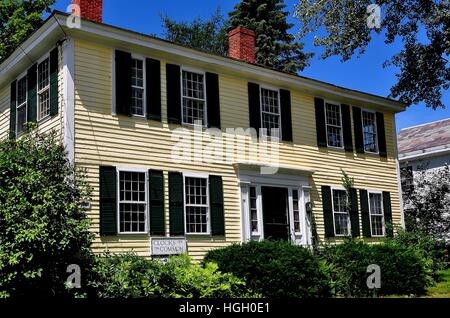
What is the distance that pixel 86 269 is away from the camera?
38.3ft

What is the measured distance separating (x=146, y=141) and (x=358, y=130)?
9316mm

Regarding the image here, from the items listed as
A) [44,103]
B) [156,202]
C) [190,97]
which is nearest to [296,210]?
[190,97]

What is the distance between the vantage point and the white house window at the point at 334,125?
2012 cm

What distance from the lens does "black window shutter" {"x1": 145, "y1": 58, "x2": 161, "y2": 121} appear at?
598 inches

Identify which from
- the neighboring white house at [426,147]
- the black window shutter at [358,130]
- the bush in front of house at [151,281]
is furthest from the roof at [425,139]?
the bush in front of house at [151,281]

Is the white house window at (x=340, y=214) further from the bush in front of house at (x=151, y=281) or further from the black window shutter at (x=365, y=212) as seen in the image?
the bush in front of house at (x=151, y=281)

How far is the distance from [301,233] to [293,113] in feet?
13.1

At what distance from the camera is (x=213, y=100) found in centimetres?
1669

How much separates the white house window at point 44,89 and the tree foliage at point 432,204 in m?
15.3

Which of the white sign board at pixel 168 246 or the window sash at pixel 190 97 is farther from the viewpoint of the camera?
the window sash at pixel 190 97

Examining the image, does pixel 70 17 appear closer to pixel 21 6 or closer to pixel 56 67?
pixel 56 67

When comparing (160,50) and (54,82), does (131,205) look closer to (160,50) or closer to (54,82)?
(54,82)

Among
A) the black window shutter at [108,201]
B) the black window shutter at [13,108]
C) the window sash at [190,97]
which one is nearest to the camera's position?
the black window shutter at [108,201]
